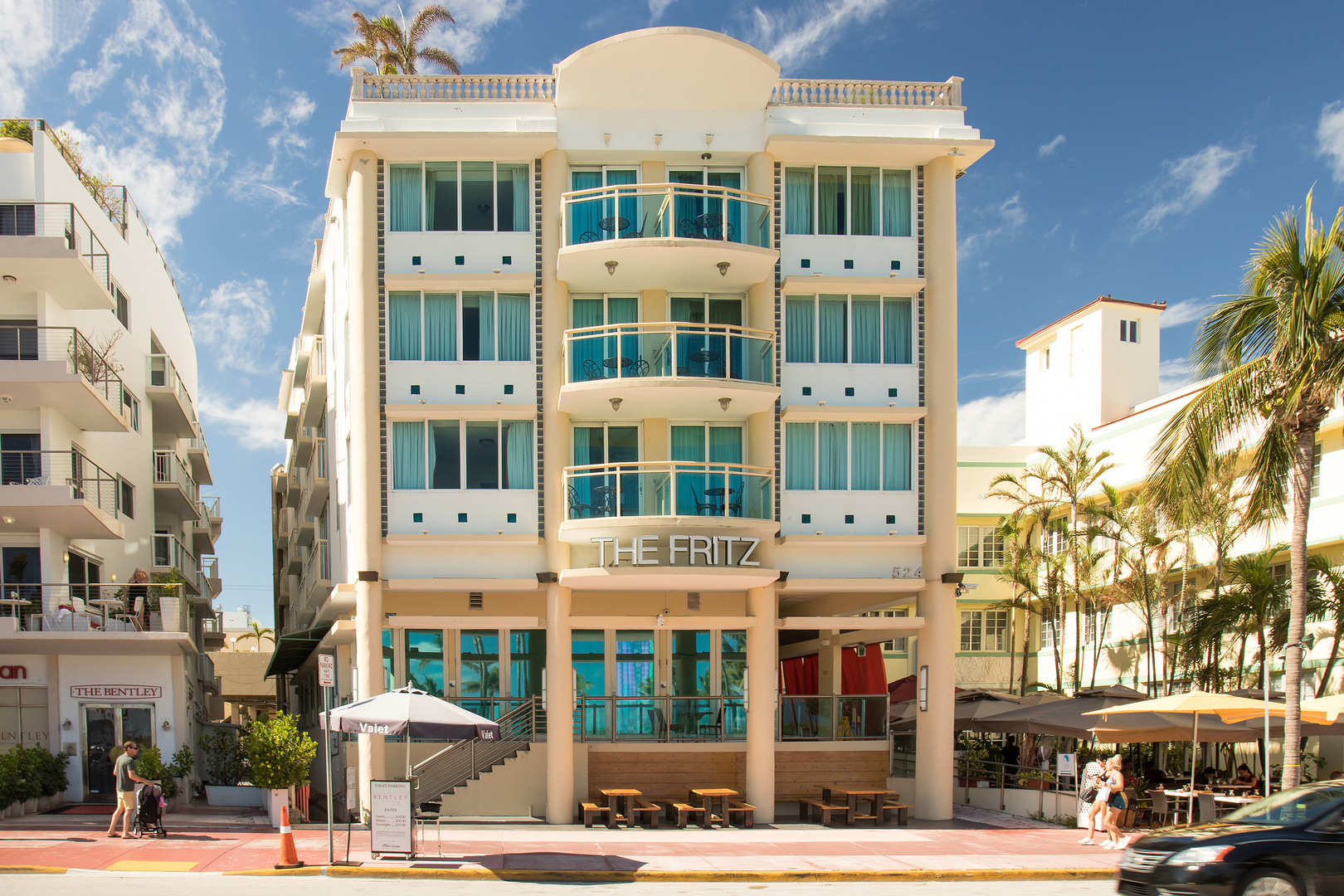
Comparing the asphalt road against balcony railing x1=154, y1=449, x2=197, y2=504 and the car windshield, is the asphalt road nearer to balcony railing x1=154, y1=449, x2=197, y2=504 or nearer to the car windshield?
the car windshield

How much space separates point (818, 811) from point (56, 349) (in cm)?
2138

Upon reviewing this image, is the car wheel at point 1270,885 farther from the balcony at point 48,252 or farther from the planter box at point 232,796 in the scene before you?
the balcony at point 48,252

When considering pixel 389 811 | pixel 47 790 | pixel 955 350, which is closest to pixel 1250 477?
pixel 955 350

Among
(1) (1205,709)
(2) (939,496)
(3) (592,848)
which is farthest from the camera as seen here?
(2) (939,496)

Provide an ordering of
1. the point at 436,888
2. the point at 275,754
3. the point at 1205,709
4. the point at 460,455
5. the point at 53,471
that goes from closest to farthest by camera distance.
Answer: the point at 436,888 < the point at 275,754 < the point at 1205,709 < the point at 460,455 < the point at 53,471

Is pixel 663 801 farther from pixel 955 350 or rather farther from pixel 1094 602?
pixel 1094 602

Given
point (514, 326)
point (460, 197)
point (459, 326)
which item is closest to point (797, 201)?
point (514, 326)

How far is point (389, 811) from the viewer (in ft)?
62.0

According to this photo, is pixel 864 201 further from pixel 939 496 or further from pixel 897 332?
pixel 939 496

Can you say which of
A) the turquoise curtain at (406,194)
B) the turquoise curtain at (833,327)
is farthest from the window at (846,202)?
the turquoise curtain at (406,194)

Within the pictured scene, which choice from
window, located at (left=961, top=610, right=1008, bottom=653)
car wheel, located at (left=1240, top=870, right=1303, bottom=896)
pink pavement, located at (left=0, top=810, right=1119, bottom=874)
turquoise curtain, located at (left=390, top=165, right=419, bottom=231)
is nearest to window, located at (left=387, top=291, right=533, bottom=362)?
turquoise curtain, located at (left=390, top=165, right=419, bottom=231)

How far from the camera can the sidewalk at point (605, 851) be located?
60.2 ft

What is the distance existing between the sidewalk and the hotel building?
268 centimetres

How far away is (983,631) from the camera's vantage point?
46.4 m
